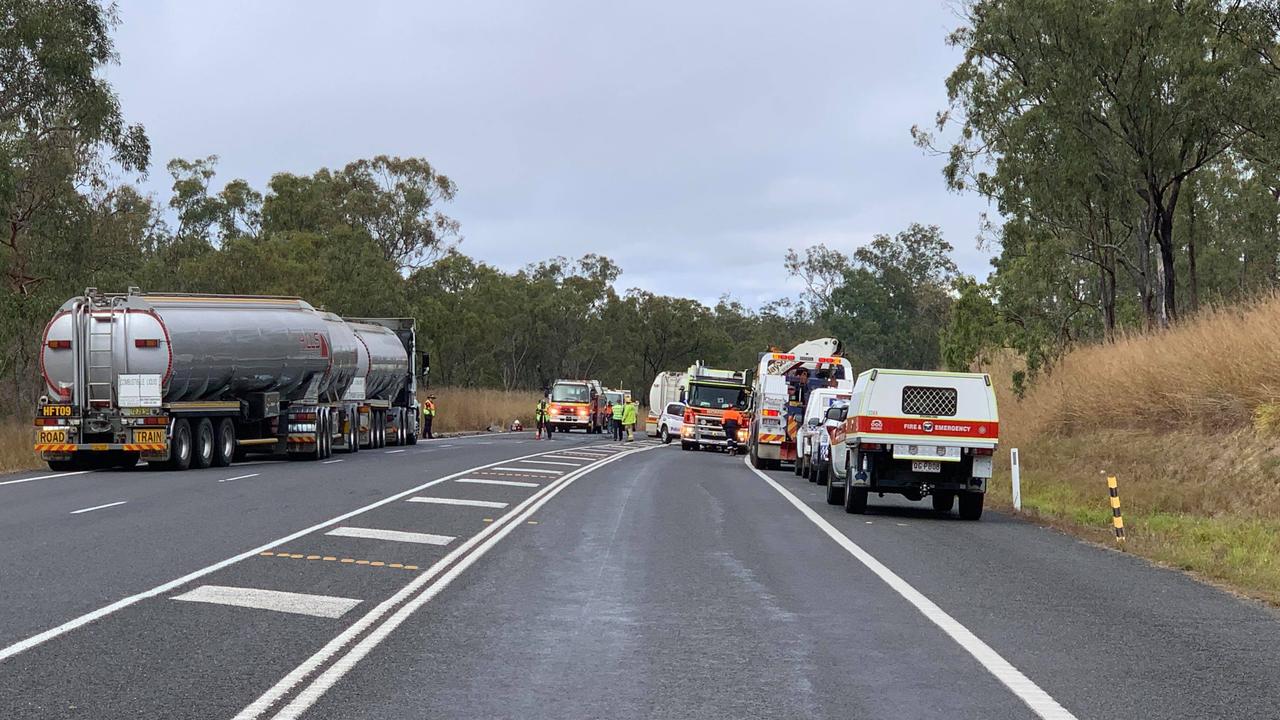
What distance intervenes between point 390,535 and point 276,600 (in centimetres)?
490

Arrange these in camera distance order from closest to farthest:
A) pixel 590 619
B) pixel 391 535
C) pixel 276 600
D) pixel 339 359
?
pixel 590 619
pixel 276 600
pixel 391 535
pixel 339 359

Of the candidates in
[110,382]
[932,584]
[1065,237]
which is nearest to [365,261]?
[1065,237]

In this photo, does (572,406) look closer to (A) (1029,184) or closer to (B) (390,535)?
(A) (1029,184)

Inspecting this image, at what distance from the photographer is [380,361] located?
42281mm

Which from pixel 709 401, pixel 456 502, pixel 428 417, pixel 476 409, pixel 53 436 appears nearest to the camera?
pixel 456 502

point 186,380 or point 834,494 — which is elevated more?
point 186,380

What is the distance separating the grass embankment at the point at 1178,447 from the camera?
53.2 ft

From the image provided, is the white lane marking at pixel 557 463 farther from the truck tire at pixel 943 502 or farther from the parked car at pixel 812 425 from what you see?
the truck tire at pixel 943 502

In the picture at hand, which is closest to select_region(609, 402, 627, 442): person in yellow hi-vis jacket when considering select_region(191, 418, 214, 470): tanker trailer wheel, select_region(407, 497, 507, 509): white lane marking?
select_region(191, 418, 214, 470): tanker trailer wheel

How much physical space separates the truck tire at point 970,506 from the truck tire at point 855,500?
137cm

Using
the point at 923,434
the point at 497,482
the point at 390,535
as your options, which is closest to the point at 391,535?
the point at 390,535

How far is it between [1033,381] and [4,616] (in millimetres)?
32783

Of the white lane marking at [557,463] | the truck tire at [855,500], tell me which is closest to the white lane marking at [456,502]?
the truck tire at [855,500]

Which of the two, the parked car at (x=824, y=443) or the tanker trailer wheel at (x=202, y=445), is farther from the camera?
the tanker trailer wheel at (x=202, y=445)
